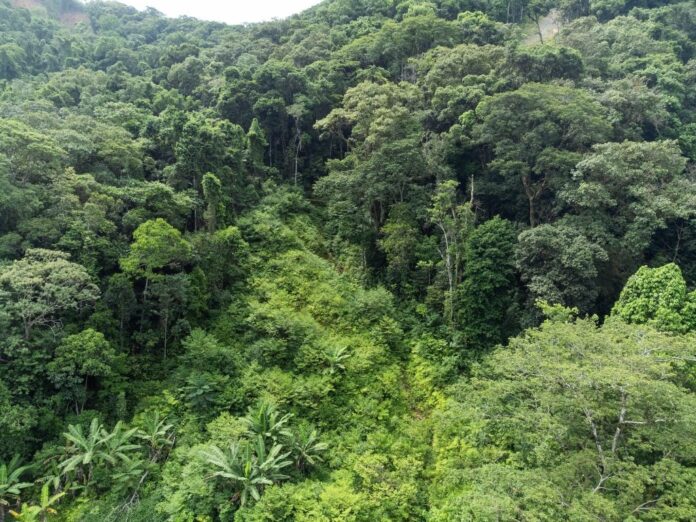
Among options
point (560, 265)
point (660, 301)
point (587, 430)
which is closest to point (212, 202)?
point (560, 265)

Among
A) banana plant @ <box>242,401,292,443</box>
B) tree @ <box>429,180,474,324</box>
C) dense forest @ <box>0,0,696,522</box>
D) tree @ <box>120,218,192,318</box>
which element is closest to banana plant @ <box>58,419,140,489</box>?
dense forest @ <box>0,0,696,522</box>

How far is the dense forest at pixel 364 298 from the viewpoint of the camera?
1305 centimetres

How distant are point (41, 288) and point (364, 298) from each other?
1423 centimetres

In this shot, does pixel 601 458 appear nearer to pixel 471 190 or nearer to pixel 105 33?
pixel 471 190

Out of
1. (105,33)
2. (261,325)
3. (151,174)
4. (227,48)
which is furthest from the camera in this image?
(105,33)

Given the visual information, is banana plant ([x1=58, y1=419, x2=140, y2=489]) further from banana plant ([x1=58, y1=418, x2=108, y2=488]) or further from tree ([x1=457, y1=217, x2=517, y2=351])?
tree ([x1=457, y1=217, x2=517, y2=351])

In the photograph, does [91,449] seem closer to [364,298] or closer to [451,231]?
[364,298]

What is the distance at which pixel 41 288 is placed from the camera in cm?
1602

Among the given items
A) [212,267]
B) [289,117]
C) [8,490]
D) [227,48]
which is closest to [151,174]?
[212,267]

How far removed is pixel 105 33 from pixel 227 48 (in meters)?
27.0

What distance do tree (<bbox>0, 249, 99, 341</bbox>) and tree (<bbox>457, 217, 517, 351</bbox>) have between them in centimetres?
1646

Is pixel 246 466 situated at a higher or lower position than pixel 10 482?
higher

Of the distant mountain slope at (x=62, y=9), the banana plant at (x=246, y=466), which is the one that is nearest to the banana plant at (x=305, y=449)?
the banana plant at (x=246, y=466)

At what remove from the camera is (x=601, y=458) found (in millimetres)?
11367
